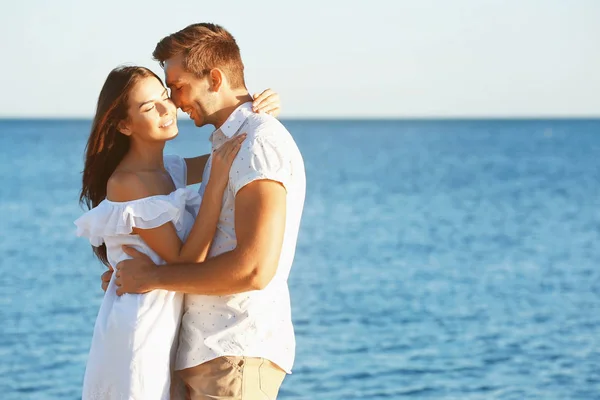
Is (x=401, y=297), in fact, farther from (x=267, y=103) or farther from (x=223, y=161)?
(x=223, y=161)

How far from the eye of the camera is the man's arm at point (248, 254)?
3318mm

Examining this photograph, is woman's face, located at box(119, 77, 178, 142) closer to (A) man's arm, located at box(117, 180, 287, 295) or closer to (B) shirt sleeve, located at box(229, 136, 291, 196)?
(B) shirt sleeve, located at box(229, 136, 291, 196)

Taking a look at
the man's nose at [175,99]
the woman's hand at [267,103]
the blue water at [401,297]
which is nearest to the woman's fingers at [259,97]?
the woman's hand at [267,103]

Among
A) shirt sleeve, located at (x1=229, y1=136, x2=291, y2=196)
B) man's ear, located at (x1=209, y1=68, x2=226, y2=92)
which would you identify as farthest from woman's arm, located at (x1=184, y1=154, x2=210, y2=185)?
shirt sleeve, located at (x1=229, y1=136, x2=291, y2=196)

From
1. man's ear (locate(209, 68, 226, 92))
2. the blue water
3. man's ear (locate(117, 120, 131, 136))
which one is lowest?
the blue water

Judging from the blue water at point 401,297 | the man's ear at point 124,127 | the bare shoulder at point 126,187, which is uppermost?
the man's ear at point 124,127

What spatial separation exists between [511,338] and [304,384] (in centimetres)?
362

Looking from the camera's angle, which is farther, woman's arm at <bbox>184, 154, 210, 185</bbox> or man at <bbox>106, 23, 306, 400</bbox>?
woman's arm at <bbox>184, 154, 210, 185</bbox>

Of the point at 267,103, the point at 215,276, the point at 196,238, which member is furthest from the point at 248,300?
the point at 267,103

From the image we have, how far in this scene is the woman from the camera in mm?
3484

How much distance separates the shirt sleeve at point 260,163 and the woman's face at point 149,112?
0.40m

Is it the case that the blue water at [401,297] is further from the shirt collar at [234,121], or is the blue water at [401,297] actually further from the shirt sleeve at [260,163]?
the shirt sleeve at [260,163]

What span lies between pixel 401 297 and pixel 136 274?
1166cm

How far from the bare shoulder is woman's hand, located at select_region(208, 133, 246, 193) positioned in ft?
0.96
